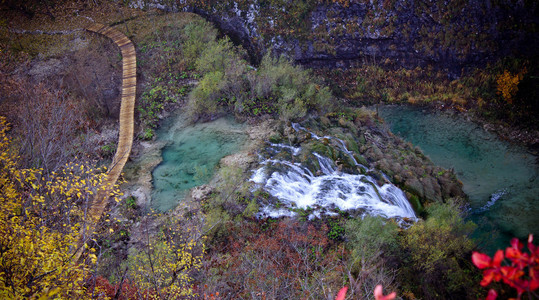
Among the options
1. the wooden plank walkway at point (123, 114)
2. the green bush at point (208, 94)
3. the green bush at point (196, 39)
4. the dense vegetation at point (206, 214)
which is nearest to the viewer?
the dense vegetation at point (206, 214)

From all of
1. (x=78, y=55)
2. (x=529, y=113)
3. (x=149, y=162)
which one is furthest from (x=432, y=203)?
(x=78, y=55)

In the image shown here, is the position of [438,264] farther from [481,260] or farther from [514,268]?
[481,260]

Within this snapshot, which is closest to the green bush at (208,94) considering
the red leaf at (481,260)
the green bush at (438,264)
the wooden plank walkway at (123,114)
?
the wooden plank walkway at (123,114)

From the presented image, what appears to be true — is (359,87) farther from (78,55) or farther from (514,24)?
(78,55)

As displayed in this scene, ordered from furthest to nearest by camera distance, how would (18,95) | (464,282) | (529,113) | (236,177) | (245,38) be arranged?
1. (245,38)
2. (529,113)
3. (18,95)
4. (236,177)
5. (464,282)

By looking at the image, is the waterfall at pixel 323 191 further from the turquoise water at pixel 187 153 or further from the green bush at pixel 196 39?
the green bush at pixel 196 39

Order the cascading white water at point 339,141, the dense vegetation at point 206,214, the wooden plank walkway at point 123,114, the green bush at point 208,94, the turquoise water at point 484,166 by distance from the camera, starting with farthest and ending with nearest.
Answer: the green bush at point 208,94 < the cascading white water at point 339,141 < the turquoise water at point 484,166 < the wooden plank walkway at point 123,114 < the dense vegetation at point 206,214

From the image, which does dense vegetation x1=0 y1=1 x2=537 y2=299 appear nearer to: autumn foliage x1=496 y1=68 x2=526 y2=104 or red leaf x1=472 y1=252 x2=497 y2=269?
autumn foliage x1=496 y1=68 x2=526 y2=104
